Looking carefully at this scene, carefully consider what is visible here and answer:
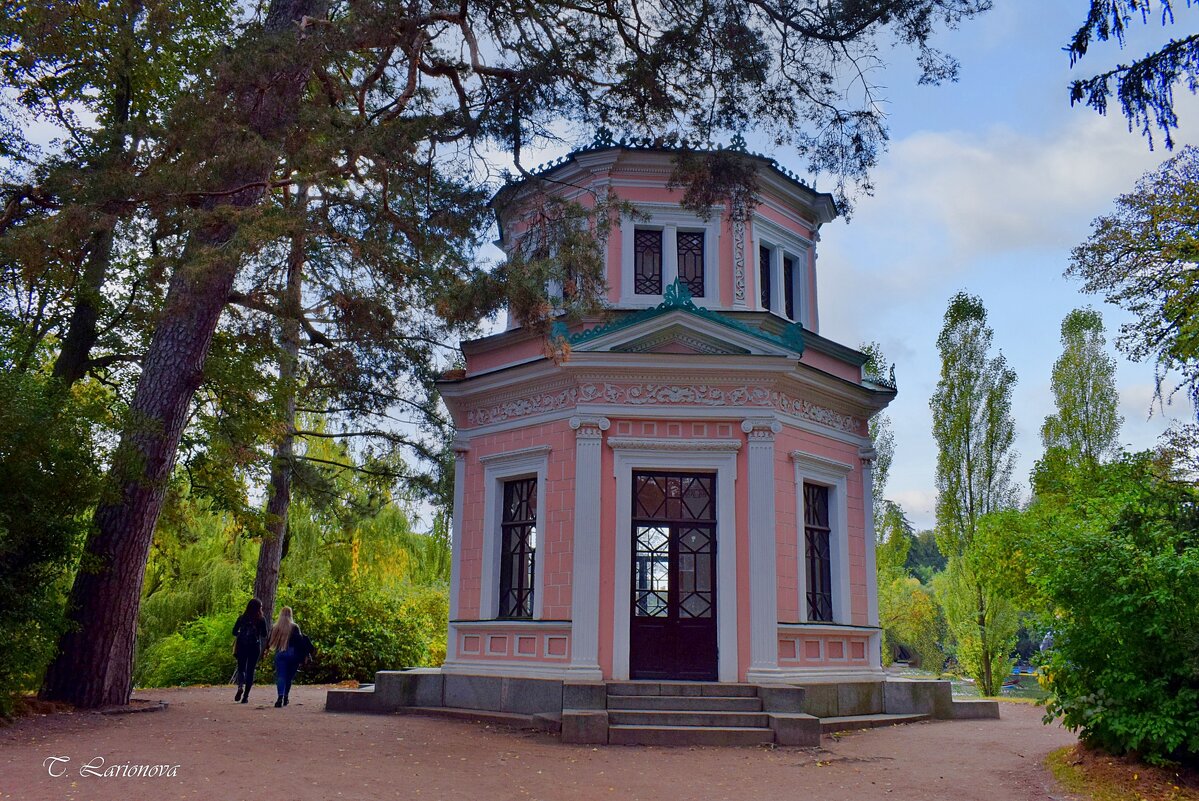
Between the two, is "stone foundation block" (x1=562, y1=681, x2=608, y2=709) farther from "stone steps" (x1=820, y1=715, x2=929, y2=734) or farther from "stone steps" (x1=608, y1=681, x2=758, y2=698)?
"stone steps" (x1=820, y1=715, x2=929, y2=734)

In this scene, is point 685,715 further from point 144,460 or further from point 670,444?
point 144,460

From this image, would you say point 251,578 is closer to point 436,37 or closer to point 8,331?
point 8,331

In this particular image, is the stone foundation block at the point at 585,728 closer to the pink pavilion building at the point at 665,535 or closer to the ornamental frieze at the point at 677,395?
the pink pavilion building at the point at 665,535

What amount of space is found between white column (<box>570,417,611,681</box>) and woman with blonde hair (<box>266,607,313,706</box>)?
412 centimetres

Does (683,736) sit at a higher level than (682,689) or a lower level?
lower

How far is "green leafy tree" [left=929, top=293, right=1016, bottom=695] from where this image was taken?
24.1 meters

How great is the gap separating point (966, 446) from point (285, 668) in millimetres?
19678

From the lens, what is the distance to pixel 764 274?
15.0 m

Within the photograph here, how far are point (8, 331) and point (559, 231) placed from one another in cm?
774

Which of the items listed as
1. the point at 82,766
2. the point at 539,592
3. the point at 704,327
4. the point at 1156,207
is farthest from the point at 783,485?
the point at 82,766

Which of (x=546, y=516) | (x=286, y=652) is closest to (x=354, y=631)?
(x=286, y=652)

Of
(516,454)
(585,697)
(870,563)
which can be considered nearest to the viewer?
(585,697)

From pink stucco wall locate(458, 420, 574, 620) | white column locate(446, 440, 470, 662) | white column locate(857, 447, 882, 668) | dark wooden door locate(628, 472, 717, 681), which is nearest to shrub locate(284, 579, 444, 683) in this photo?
white column locate(446, 440, 470, 662)

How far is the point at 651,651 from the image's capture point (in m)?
11.4
